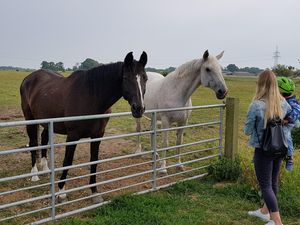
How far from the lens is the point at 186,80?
6539 mm

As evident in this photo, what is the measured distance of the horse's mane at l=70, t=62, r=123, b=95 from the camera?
479 centimetres

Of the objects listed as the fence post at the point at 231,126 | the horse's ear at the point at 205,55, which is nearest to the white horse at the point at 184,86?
the horse's ear at the point at 205,55

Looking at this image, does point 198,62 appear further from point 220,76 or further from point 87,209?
point 87,209

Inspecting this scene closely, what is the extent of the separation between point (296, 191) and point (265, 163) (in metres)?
1.42

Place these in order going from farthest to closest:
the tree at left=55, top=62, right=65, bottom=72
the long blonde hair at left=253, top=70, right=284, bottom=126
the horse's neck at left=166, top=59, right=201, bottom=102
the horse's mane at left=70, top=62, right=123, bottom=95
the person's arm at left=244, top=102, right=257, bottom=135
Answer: the tree at left=55, top=62, right=65, bottom=72
the horse's neck at left=166, top=59, right=201, bottom=102
the horse's mane at left=70, top=62, right=123, bottom=95
the person's arm at left=244, top=102, right=257, bottom=135
the long blonde hair at left=253, top=70, right=284, bottom=126

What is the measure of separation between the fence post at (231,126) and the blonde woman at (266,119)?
196 cm

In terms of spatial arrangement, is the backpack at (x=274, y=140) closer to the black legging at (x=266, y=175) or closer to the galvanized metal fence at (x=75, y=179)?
the black legging at (x=266, y=175)

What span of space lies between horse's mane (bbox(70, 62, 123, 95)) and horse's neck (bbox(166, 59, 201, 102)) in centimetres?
201

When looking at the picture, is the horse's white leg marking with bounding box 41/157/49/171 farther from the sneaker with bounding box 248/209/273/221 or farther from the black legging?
the black legging

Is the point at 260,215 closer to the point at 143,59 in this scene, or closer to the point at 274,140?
the point at 274,140

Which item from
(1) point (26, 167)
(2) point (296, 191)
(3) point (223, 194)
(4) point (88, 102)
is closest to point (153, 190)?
(3) point (223, 194)

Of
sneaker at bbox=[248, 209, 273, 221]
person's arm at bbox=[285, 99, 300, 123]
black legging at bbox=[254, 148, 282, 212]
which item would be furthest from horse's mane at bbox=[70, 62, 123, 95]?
sneaker at bbox=[248, 209, 273, 221]

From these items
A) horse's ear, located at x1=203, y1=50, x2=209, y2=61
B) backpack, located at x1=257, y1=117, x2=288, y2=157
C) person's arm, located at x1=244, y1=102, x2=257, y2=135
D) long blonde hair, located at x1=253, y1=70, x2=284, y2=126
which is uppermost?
horse's ear, located at x1=203, y1=50, x2=209, y2=61

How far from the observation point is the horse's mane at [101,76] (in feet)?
15.7
